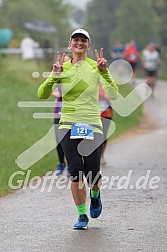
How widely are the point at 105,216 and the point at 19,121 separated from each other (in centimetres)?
1173

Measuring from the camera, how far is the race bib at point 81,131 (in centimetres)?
844

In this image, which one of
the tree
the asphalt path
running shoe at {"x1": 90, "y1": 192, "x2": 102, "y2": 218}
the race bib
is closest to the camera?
the asphalt path

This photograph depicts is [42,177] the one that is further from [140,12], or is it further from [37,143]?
[140,12]

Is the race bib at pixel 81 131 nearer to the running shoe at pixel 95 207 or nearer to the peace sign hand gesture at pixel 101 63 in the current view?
the peace sign hand gesture at pixel 101 63

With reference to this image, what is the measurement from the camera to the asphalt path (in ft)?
25.8

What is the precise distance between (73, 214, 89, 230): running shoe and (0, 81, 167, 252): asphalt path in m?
0.08

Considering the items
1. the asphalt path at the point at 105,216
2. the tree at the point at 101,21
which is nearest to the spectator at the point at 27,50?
the asphalt path at the point at 105,216

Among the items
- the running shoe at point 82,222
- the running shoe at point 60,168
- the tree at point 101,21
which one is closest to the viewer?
the running shoe at point 82,222

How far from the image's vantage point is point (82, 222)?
864cm

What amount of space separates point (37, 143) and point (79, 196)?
8067 mm

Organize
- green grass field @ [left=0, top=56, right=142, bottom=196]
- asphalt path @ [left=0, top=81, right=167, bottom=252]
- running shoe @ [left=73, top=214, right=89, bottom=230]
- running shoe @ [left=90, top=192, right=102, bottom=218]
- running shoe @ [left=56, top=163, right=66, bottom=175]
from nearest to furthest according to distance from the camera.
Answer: asphalt path @ [left=0, top=81, right=167, bottom=252] < running shoe @ [left=73, top=214, right=89, bottom=230] < running shoe @ [left=90, top=192, right=102, bottom=218] < running shoe @ [left=56, top=163, right=66, bottom=175] < green grass field @ [left=0, top=56, right=142, bottom=196]

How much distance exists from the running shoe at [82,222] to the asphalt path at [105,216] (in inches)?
3.0

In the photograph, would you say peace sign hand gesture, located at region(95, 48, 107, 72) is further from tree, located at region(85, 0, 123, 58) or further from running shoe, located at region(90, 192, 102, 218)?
tree, located at region(85, 0, 123, 58)

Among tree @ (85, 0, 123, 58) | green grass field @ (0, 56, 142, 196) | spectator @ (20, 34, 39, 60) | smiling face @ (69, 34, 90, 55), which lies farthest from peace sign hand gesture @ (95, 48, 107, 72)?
tree @ (85, 0, 123, 58)
